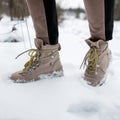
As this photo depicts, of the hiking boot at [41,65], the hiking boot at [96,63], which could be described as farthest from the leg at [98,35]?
the hiking boot at [41,65]

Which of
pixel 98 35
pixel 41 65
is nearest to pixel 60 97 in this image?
pixel 41 65

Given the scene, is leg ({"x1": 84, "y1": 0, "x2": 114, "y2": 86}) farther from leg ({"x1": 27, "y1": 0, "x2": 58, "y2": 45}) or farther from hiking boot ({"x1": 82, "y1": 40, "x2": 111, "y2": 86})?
leg ({"x1": 27, "y1": 0, "x2": 58, "y2": 45})

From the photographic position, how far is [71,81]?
4.53ft

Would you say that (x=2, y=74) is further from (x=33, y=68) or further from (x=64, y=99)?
(x=64, y=99)

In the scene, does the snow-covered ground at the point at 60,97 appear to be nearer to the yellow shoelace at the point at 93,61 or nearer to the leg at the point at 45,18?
the yellow shoelace at the point at 93,61

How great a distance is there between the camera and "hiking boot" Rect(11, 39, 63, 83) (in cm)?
139

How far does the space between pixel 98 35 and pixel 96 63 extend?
4.8 inches

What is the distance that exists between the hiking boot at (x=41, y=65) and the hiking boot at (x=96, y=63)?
0.14 metres

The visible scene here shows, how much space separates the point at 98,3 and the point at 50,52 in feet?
0.97

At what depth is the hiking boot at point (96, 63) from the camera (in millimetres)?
1365

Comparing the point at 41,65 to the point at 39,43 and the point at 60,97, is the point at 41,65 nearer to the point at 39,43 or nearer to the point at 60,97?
the point at 39,43

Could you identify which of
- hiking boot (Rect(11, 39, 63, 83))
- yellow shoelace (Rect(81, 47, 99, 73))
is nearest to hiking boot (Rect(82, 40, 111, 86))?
yellow shoelace (Rect(81, 47, 99, 73))

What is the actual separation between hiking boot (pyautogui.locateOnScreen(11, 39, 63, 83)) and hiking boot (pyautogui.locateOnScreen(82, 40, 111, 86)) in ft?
0.47

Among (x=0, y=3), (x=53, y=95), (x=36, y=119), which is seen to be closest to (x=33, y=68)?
(x=53, y=95)
